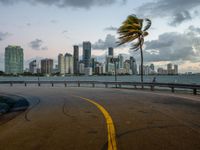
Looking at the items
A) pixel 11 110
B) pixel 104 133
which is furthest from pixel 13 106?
pixel 104 133

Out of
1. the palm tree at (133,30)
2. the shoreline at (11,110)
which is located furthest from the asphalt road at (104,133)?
the palm tree at (133,30)

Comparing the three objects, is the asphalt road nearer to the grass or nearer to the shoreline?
the shoreline

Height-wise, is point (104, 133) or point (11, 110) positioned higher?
point (104, 133)

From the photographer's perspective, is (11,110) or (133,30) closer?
(11,110)

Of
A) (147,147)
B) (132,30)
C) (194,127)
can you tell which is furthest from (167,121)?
(132,30)

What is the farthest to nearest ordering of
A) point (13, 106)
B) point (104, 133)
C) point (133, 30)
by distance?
point (133, 30), point (13, 106), point (104, 133)

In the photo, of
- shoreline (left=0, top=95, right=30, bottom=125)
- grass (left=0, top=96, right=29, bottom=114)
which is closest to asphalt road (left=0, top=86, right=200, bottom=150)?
shoreline (left=0, top=95, right=30, bottom=125)

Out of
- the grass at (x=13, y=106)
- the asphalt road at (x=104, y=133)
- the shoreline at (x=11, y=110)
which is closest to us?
the asphalt road at (x=104, y=133)

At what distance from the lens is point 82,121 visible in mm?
7980

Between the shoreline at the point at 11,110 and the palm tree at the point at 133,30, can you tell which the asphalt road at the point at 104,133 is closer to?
the shoreline at the point at 11,110

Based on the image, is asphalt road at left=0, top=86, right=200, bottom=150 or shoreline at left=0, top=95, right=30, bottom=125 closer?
asphalt road at left=0, top=86, right=200, bottom=150

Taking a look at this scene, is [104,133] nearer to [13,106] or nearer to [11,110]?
[11,110]

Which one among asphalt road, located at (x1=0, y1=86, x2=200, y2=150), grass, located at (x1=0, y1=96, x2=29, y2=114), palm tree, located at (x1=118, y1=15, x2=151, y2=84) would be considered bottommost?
grass, located at (x1=0, y1=96, x2=29, y2=114)

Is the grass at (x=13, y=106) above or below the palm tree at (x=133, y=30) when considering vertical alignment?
below
